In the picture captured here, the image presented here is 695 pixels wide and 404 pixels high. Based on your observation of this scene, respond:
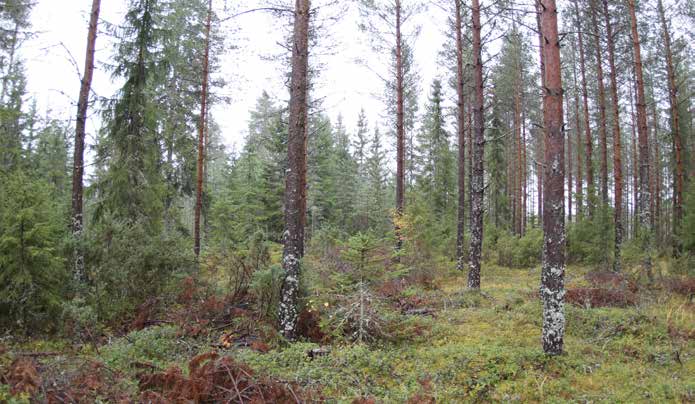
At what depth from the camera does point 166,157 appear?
66.1 ft

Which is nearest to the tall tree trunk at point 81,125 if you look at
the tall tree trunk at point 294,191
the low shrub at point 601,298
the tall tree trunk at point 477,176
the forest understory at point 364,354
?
the forest understory at point 364,354

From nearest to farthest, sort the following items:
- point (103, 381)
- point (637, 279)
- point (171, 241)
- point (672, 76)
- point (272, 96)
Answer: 1. point (103, 381)
2. point (171, 241)
3. point (637, 279)
4. point (272, 96)
5. point (672, 76)

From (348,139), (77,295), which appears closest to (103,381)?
(77,295)

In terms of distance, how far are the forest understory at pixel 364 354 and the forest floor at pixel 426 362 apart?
0.02 metres

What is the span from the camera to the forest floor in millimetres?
4867

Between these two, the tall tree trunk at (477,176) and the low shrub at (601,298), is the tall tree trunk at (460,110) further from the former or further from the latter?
the low shrub at (601,298)

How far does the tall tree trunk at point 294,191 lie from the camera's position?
7.61m

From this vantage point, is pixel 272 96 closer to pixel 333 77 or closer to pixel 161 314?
pixel 333 77

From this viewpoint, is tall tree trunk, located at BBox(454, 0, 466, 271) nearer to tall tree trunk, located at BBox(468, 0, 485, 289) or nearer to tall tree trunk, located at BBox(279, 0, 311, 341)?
tall tree trunk, located at BBox(468, 0, 485, 289)

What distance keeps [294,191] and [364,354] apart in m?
3.10

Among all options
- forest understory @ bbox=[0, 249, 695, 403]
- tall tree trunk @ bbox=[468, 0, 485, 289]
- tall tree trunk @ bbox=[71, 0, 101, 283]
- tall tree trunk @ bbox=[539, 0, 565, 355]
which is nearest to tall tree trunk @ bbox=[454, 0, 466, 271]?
tall tree trunk @ bbox=[468, 0, 485, 289]

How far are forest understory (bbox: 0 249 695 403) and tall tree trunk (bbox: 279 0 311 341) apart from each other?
1.15 feet

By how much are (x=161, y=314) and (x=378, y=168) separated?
2560 cm

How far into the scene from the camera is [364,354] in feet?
21.2
